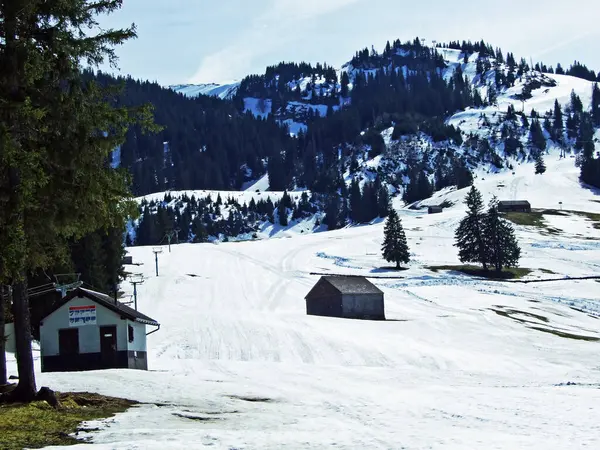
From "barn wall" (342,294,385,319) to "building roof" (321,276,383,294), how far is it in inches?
18.6

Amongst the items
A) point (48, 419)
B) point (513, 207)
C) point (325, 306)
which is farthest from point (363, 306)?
point (513, 207)

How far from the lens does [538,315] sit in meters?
70.2

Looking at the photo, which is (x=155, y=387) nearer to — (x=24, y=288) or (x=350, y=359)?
(x=24, y=288)

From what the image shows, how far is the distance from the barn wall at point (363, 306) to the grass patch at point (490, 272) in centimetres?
4044

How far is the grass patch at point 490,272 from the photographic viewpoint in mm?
107262

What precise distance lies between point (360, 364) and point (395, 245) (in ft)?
232

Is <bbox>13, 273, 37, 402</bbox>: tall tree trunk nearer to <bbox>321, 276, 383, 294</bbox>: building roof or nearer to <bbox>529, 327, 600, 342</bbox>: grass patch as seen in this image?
<bbox>529, 327, 600, 342</bbox>: grass patch

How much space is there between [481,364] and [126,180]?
3202 centimetres

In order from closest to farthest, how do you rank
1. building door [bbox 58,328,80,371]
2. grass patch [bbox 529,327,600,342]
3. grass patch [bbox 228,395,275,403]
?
grass patch [bbox 228,395,275,403], building door [bbox 58,328,80,371], grass patch [bbox 529,327,600,342]

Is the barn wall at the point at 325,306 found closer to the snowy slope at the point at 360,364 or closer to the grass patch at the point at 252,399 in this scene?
the snowy slope at the point at 360,364

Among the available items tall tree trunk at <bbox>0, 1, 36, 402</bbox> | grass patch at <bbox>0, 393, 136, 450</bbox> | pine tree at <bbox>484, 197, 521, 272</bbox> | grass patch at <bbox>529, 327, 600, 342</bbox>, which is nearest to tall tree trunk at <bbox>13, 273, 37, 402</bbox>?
tall tree trunk at <bbox>0, 1, 36, 402</bbox>

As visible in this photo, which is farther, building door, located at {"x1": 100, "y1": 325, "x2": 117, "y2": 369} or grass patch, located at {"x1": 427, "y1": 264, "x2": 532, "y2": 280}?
grass patch, located at {"x1": 427, "y1": 264, "x2": 532, "y2": 280}

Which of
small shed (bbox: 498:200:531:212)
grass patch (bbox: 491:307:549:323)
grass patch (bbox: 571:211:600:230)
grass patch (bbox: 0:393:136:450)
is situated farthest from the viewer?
small shed (bbox: 498:200:531:212)

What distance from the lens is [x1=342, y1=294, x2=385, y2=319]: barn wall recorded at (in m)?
70.9
